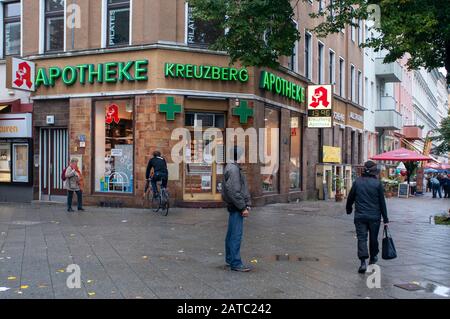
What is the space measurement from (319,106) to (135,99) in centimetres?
874

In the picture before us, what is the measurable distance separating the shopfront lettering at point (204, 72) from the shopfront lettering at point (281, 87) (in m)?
1.03

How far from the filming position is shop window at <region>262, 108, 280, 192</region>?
2033 cm

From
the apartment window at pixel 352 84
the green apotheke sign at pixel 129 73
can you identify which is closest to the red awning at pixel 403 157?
the apartment window at pixel 352 84

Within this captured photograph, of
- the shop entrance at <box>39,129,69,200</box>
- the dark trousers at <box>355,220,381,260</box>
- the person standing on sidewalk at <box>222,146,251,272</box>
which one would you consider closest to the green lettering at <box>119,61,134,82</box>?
the shop entrance at <box>39,129,69,200</box>

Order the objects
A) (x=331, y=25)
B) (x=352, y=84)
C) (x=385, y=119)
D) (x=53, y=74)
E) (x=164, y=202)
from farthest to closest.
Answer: (x=385, y=119) → (x=352, y=84) → (x=53, y=74) → (x=164, y=202) → (x=331, y=25)

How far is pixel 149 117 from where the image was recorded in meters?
17.3

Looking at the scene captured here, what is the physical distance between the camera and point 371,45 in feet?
45.8

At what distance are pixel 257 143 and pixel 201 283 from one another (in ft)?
39.6

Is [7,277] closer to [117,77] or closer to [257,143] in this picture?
[117,77]

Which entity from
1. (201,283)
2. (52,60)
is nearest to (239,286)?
(201,283)

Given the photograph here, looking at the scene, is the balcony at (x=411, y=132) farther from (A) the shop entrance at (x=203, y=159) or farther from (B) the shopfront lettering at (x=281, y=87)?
(A) the shop entrance at (x=203, y=159)

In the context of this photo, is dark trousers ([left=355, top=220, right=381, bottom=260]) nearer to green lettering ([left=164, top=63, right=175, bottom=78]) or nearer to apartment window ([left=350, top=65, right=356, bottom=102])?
green lettering ([left=164, top=63, right=175, bottom=78])

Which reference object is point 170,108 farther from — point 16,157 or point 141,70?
point 16,157

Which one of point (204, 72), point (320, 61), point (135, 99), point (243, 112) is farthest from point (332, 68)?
point (135, 99)
